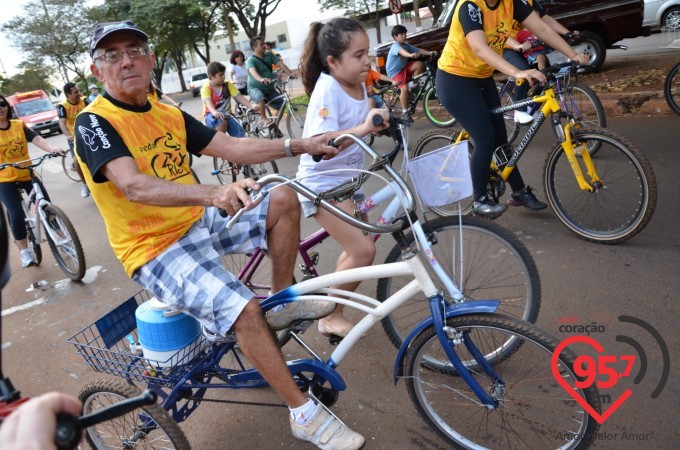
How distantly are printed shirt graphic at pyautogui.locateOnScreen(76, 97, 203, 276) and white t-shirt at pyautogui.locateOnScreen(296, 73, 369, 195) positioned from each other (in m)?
0.71

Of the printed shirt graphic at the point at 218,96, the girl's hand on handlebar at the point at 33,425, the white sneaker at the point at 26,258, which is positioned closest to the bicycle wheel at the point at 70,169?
the printed shirt graphic at the point at 218,96

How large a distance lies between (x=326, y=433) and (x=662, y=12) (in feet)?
43.8

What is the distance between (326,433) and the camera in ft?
7.56

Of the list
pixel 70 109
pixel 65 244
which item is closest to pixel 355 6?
pixel 70 109

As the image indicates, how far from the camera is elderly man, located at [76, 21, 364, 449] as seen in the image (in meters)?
2.20

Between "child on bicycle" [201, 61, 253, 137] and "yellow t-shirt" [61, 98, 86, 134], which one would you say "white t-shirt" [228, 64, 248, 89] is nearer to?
"child on bicycle" [201, 61, 253, 137]

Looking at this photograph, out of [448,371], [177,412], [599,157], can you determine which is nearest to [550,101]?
[599,157]

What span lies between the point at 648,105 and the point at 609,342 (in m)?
5.28

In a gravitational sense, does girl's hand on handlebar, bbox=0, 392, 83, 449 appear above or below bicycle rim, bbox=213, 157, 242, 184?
above

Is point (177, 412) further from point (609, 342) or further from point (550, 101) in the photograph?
point (550, 101)

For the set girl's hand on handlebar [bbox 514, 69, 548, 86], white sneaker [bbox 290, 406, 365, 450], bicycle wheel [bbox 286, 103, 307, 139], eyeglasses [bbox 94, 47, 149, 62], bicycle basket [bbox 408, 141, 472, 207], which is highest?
eyeglasses [bbox 94, 47, 149, 62]

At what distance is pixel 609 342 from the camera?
284 centimetres

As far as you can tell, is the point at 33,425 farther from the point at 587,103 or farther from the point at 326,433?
Answer: the point at 587,103

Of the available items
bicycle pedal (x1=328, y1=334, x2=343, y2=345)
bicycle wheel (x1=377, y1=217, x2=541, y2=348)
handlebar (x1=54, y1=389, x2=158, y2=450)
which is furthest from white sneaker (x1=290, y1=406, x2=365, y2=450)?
handlebar (x1=54, y1=389, x2=158, y2=450)
